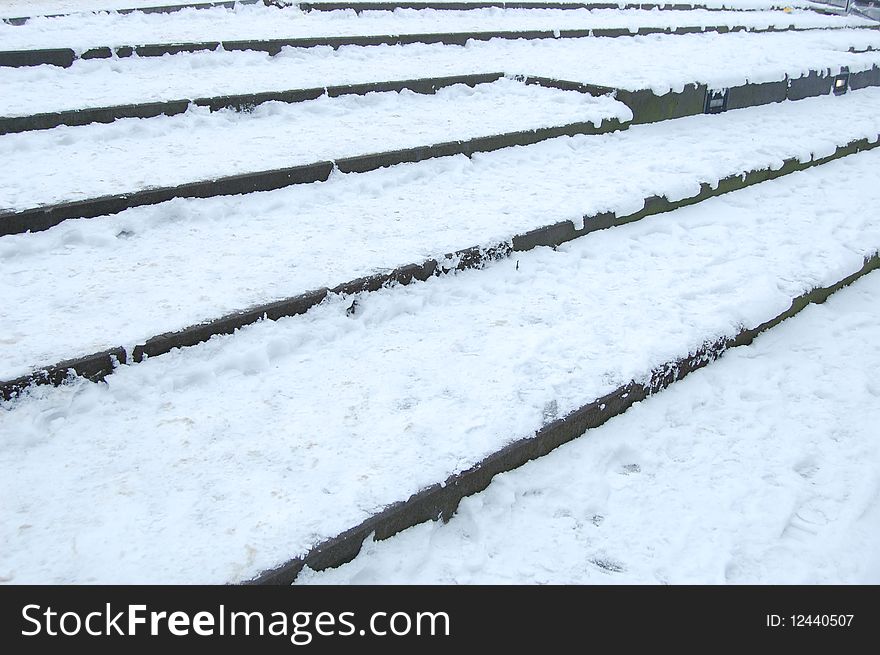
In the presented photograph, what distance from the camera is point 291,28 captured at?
21.6 feet

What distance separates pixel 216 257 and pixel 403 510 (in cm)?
163

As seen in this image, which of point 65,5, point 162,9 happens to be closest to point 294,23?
point 162,9

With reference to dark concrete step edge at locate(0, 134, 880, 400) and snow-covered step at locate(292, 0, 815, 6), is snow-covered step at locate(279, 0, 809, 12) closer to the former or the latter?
snow-covered step at locate(292, 0, 815, 6)

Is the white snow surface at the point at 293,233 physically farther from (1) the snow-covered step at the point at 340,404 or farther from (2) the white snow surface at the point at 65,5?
(2) the white snow surface at the point at 65,5

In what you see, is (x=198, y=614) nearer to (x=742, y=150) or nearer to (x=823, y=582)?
(x=823, y=582)

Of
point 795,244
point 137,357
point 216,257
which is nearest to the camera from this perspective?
point 137,357

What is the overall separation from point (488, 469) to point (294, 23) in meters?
6.12

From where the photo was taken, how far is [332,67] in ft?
18.7

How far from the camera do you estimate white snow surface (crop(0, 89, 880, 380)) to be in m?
2.61

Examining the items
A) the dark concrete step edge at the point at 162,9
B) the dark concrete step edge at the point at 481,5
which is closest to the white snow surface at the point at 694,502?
the dark concrete step edge at the point at 162,9

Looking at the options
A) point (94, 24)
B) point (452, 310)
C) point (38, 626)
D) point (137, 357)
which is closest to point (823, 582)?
point (452, 310)

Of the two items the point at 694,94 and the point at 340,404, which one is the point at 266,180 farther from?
the point at 694,94

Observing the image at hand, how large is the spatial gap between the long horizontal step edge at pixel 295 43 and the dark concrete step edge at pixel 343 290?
3.53m

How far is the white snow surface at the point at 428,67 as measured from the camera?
454 centimetres
